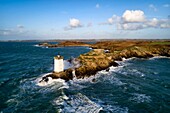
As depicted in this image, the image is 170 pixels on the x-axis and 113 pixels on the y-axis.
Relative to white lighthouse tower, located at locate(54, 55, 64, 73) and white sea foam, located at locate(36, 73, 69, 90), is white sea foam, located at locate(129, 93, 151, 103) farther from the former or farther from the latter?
white lighthouse tower, located at locate(54, 55, 64, 73)

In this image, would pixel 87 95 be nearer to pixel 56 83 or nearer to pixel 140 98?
pixel 140 98

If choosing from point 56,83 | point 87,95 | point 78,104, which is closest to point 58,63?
point 56,83

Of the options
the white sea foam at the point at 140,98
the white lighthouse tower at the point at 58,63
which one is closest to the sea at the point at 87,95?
the white sea foam at the point at 140,98

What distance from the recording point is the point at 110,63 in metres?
51.1

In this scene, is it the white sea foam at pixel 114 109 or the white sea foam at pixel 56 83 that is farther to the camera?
the white sea foam at pixel 56 83

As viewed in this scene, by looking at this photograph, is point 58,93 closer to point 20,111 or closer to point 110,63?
point 20,111

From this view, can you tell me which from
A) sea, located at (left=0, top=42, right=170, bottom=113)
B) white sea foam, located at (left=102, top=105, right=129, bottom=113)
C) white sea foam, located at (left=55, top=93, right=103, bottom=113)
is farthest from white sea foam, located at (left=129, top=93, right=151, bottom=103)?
white sea foam, located at (left=55, top=93, right=103, bottom=113)

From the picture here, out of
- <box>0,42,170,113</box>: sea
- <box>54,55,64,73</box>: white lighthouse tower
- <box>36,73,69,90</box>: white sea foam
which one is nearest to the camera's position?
<box>0,42,170,113</box>: sea

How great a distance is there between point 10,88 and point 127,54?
51.4m

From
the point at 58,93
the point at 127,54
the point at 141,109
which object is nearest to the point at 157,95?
the point at 141,109

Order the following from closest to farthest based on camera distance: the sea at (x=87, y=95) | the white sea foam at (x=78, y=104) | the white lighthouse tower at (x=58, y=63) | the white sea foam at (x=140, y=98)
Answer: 1. the white sea foam at (x=78, y=104)
2. the sea at (x=87, y=95)
3. the white sea foam at (x=140, y=98)
4. the white lighthouse tower at (x=58, y=63)

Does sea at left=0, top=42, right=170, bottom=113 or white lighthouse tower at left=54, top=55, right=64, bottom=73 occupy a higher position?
white lighthouse tower at left=54, top=55, right=64, bottom=73

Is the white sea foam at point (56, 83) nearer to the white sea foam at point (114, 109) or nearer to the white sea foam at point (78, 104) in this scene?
the white sea foam at point (78, 104)

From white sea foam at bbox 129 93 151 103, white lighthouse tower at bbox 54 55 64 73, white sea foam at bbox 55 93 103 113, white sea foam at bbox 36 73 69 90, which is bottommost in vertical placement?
white sea foam at bbox 129 93 151 103
